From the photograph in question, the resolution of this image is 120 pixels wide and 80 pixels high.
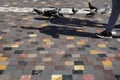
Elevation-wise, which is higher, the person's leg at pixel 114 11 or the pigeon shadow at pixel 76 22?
the person's leg at pixel 114 11

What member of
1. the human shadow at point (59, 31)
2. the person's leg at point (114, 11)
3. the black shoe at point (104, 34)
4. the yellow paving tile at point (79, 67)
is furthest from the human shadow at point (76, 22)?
the yellow paving tile at point (79, 67)

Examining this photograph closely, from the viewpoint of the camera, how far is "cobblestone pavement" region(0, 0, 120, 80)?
477cm

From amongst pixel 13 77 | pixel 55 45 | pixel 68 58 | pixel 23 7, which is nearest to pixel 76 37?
pixel 55 45

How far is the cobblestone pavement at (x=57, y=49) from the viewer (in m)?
4.77

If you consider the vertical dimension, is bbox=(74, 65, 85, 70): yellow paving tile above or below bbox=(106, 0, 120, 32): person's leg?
below

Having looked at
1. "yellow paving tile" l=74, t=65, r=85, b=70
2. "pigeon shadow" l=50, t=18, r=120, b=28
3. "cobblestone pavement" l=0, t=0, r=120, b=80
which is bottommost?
"yellow paving tile" l=74, t=65, r=85, b=70

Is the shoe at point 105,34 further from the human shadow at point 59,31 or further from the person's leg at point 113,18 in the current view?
the human shadow at point 59,31

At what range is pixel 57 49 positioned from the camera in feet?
19.3

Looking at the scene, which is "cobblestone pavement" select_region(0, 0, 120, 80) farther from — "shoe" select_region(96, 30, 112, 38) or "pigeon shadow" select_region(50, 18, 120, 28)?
"shoe" select_region(96, 30, 112, 38)

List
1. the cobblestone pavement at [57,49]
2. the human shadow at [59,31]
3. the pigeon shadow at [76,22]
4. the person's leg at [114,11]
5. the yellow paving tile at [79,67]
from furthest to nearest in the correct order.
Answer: the pigeon shadow at [76,22] < the human shadow at [59,31] < the person's leg at [114,11] < the yellow paving tile at [79,67] < the cobblestone pavement at [57,49]

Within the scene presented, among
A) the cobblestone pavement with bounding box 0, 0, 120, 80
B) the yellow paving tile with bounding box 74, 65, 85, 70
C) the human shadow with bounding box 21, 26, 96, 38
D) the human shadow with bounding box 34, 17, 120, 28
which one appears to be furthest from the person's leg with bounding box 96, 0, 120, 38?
the yellow paving tile with bounding box 74, 65, 85, 70

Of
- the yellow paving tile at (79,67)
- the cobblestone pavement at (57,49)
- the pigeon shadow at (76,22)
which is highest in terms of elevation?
the pigeon shadow at (76,22)

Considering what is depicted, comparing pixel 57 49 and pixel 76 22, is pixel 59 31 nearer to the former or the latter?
pixel 76 22

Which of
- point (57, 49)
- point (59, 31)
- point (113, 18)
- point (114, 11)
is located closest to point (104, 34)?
point (113, 18)
